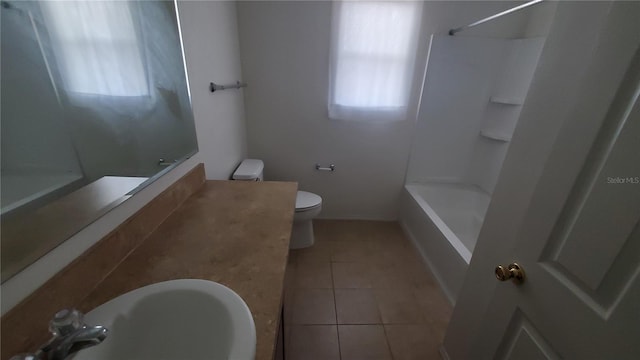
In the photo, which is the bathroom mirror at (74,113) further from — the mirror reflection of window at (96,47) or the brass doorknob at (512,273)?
the brass doorknob at (512,273)

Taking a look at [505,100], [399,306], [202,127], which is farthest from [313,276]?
[505,100]

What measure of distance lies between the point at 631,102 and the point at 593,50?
175mm

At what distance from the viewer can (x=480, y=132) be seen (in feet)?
7.89

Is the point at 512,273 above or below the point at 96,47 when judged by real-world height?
below

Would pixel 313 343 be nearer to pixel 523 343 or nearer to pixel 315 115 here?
pixel 523 343

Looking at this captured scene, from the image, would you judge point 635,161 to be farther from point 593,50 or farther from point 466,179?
point 466,179

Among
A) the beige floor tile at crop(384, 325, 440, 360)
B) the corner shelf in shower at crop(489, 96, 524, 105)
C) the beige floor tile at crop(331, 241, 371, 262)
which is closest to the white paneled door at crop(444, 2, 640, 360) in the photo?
the beige floor tile at crop(384, 325, 440, 360)

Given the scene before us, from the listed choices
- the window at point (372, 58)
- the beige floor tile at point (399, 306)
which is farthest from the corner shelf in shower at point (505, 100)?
the beige floor tile at point (399, 306)

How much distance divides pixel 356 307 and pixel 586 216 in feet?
4.56

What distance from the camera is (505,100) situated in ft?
7.12

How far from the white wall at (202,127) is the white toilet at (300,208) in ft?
0.34

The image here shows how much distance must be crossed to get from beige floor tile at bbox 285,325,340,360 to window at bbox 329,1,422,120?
1.67 meters

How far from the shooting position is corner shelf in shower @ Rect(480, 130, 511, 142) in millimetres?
2210

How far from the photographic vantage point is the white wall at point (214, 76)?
4.22ft
